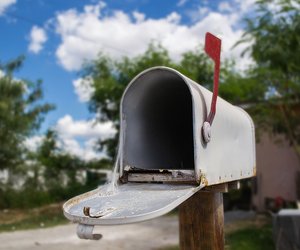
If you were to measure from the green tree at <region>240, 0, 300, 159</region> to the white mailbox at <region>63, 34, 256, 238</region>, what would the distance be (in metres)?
6.61

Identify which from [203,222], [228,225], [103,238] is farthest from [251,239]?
[203,222]

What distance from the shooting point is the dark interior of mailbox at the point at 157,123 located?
6.86ft

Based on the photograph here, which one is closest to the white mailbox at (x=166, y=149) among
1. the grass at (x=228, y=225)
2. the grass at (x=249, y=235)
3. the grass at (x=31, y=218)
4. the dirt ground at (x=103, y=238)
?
the grass at (x=249, y=235)

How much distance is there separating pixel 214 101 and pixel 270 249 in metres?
6.05

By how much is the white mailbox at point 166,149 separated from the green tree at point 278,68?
21.7 ft

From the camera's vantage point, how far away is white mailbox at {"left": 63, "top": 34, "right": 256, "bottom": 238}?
1699 mm

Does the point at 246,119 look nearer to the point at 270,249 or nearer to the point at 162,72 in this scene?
the point at 162,72

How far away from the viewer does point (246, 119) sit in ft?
8.80

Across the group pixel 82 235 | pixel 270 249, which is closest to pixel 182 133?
pixel 82 235

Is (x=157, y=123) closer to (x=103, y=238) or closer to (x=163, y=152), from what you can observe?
(x=163, y=152)

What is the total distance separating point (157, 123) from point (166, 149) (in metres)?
0.16

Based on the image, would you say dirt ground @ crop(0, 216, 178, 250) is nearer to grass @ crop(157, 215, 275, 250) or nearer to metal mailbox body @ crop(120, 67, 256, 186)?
grass @ crop(157, 215, 275, 250)

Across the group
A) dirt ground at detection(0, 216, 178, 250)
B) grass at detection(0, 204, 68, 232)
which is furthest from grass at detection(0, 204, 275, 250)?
dirt ground at detection(0, 216, 178, 250)

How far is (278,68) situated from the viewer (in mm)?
9188
